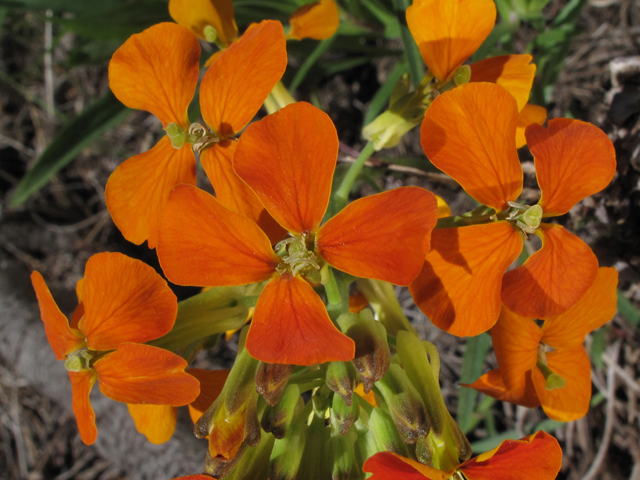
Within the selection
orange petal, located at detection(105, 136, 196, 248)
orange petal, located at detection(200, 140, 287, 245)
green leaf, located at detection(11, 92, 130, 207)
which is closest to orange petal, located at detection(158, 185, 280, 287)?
orange petal, located at detection(200, 140, 287, 245)

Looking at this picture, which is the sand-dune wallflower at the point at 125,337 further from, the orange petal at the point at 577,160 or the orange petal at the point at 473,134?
the orange petal at the point at 577,160

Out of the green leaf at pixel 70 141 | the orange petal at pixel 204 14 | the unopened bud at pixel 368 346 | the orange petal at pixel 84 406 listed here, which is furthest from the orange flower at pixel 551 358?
the green leaf at pixel 70 141

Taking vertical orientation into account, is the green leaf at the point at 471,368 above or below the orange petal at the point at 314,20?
below

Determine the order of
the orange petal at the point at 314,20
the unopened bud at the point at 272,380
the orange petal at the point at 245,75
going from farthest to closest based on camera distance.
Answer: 1. the orange petal at the point at 314,20
2. the orange petal at the point at 245,75
3. the unopened bud at the point at 272,380

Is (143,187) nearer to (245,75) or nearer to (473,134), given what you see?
(245,75)

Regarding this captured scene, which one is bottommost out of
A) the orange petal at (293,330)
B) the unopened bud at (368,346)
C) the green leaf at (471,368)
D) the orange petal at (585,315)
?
the green leaf at (471,368)

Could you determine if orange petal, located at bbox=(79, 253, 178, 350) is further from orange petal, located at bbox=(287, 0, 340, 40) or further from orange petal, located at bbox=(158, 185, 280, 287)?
orange petal, located at bbox=(287, 0, 340, 40)
